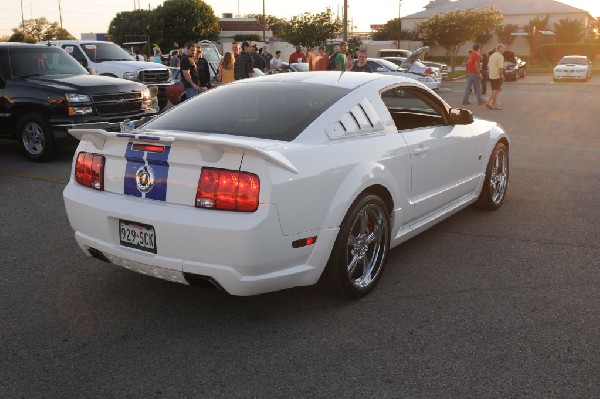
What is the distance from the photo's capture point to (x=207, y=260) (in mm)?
3439

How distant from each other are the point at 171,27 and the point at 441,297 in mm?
85305

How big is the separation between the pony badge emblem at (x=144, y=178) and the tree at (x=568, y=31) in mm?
72248

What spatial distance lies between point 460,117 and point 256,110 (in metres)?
2.06

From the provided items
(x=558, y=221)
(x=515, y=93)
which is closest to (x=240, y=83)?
(x=558, y=221)

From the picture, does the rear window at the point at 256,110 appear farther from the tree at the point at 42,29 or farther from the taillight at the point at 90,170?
A: the tree at the point at 42,29

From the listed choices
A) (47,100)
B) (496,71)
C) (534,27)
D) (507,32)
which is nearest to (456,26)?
(534,27)

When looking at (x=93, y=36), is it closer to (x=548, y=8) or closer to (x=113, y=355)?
(x=548, y=8)

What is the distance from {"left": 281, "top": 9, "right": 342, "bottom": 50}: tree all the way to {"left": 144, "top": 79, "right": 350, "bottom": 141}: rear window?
49771 mm

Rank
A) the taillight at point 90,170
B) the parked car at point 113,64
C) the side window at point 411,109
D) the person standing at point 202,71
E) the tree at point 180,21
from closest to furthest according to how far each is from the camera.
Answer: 1. the taillight at point 90,170
2. the side window at point 411,109
3. the person standing at point 202,71
4. the parked car at point 113,64
5. the tree at point 180,21

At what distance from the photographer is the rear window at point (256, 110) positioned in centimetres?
405

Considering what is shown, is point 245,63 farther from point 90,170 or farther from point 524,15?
point 524,15

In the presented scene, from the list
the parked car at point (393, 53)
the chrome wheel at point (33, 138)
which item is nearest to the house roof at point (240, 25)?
the parked car at point (393, 53)

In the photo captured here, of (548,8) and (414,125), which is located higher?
(548,8)

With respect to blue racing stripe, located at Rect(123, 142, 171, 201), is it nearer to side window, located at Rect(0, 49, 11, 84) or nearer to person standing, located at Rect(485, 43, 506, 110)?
side window, located at Rect(0, 49, 11, 84)
